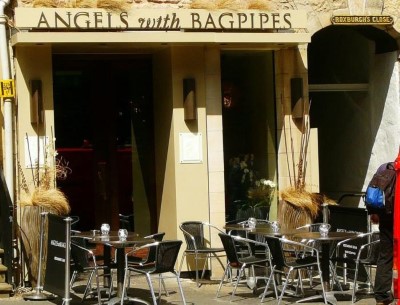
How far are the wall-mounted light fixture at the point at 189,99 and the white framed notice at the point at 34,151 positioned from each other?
6.54ft

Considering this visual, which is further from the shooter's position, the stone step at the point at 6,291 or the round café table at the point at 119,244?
the stone step at the point at 6,291

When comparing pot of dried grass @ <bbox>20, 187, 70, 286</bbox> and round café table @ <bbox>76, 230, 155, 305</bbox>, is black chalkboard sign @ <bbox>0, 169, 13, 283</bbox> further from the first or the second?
round café table @ <bbox>76, 230, 155, 305</bbox>

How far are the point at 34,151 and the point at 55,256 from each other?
84.0 inches

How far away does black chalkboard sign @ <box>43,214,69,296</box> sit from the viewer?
11305mm

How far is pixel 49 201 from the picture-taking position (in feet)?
41.6

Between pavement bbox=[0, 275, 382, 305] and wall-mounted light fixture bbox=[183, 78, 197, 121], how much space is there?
2.29 meters

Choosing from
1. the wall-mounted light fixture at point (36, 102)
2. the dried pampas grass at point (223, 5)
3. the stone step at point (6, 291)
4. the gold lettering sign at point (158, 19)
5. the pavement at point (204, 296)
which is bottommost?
the pavement at point (204, 296)

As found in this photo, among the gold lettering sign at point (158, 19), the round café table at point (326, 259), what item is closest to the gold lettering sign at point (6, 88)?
the gold lettering sign at point (158, 19)

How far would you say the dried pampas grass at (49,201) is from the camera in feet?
41.6

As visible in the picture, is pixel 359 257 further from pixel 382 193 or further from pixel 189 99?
pixel 189 99

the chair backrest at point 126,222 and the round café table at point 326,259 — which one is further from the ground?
the chair backrest at point 126,222

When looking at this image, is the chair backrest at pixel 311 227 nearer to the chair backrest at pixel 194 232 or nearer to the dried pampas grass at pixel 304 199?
the dried pampas grass at pixel 304 199

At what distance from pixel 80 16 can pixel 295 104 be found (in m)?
3.46

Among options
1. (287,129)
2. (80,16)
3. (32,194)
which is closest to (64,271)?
(32,194)
